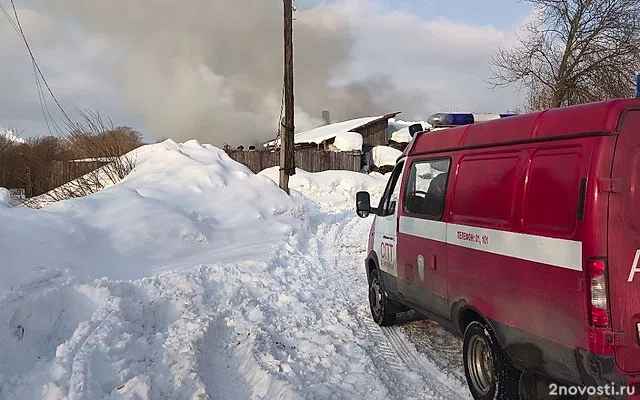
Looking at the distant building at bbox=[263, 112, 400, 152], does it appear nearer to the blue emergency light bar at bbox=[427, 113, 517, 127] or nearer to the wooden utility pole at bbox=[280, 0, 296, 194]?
the wooden utility pole at bbox=[280, 0, 296, 194]

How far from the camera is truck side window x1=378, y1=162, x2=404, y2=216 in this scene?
623 cm

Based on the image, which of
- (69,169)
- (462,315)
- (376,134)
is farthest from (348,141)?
(462,315)

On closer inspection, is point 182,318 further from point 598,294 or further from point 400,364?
point 598,294

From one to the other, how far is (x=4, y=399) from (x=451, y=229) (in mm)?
3631

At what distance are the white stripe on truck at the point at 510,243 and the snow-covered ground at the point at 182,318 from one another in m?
1.30

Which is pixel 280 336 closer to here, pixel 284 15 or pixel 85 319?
pixel 85 319

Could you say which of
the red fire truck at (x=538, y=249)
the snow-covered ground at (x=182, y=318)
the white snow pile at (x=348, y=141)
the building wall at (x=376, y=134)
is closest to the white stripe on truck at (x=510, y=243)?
the red fire truck at (x=538, y=249)

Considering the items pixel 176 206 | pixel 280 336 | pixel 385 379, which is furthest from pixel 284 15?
pixel 385 379

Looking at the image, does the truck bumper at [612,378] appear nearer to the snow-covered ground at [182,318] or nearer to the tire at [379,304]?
the snow-covered ground at [182,318]

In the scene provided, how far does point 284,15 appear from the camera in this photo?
1484 centimetres

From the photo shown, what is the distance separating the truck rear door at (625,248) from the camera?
3.00 m

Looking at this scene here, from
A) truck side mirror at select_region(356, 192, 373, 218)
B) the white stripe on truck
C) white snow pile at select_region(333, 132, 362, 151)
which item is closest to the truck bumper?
the white stripe on truck

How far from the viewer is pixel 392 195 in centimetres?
640

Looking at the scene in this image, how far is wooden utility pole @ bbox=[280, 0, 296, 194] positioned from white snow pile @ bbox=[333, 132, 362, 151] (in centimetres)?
2072
